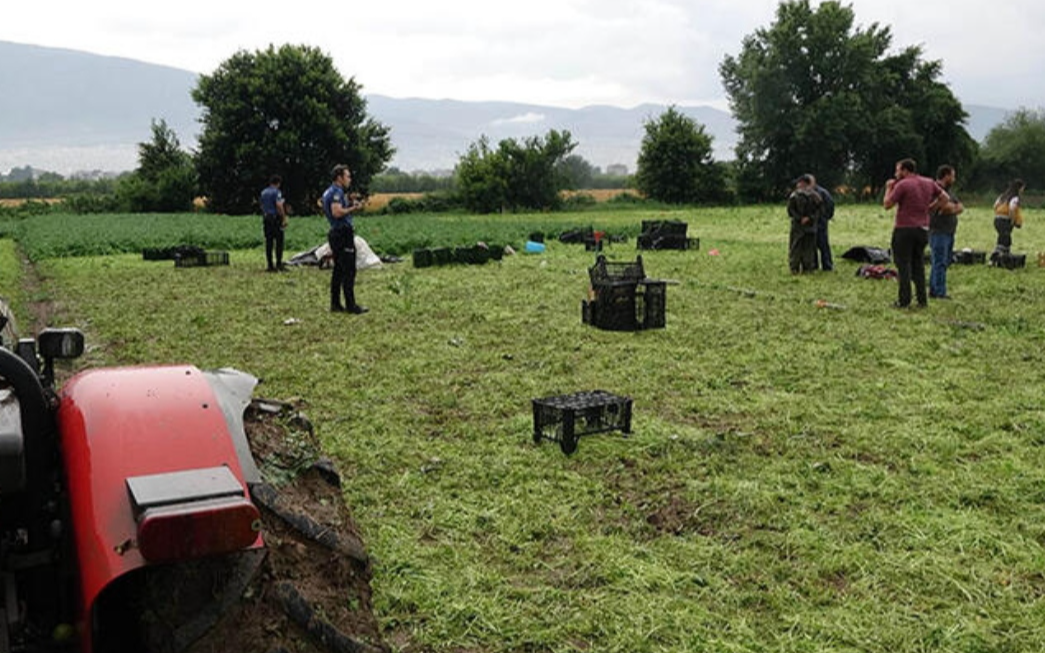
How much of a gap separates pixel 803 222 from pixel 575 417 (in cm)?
1118

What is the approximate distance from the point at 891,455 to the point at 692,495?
160cm

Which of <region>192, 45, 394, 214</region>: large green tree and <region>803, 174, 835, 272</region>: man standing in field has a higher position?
<region>192, 45, 394, 214</region>: large green tree

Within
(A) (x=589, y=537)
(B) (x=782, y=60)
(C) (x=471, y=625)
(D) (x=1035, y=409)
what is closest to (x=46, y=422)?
(C) (x=471, y=625)

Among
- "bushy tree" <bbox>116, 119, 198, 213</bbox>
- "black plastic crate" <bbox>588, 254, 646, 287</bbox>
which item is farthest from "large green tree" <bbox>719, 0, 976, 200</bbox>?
"black plastic crate" <bbox>588, 254, 646, 287</bbox>

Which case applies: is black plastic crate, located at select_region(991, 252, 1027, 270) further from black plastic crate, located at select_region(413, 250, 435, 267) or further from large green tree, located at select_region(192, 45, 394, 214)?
large green tree, located at select_region(192, 45, 394, 214)

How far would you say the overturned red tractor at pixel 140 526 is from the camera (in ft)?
6.46

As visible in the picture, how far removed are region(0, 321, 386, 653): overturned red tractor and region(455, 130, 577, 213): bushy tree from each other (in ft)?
169

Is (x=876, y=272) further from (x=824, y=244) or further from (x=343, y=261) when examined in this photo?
(x=343, y=261)

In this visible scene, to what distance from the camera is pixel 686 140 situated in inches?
2283

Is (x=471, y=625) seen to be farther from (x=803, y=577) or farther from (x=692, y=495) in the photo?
(x=692, y=495)

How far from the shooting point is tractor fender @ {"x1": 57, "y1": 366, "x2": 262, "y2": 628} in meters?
2.01

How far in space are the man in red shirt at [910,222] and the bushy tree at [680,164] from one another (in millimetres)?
46478

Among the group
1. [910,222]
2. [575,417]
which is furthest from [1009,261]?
[575,417]

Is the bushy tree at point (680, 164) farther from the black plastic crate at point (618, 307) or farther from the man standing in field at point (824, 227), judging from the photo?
the black plastic crate at point (618, 307)
